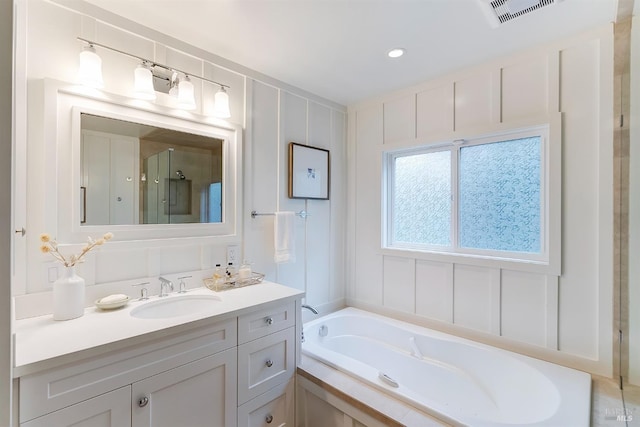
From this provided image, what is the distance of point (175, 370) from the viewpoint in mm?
1243

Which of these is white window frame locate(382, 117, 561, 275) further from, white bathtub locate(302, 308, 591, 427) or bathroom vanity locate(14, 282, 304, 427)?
bathroom vanity locate(14, 282, 304, 427)

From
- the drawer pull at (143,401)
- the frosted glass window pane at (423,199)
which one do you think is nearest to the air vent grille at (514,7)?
the frosted glass window pane at (423,199)

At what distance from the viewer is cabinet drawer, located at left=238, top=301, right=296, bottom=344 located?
1.48 metres

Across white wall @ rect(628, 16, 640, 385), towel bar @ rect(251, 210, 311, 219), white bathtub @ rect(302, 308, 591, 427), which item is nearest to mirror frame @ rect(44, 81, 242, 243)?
towel bar @ rect(251, 210, 311, 219)

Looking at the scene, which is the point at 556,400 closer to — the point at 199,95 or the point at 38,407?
the point at 38,407

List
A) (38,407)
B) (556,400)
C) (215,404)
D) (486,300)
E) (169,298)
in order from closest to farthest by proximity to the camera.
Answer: (38,407), (215,404), (556,400), (169,298), (486,300)

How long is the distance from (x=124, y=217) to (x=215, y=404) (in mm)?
1076

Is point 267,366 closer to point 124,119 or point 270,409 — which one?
point 270,409

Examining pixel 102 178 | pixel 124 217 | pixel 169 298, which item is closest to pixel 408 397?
pixel 169 298

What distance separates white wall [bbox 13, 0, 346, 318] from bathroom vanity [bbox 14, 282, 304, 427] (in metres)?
0.23

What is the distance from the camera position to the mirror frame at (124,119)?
1.39 m

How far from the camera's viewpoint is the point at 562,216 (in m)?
1.79

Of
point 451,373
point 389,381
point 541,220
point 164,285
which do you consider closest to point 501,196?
point 541,220

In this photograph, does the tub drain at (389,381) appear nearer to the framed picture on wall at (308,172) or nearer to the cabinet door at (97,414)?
the cabinet door at (97,414)
